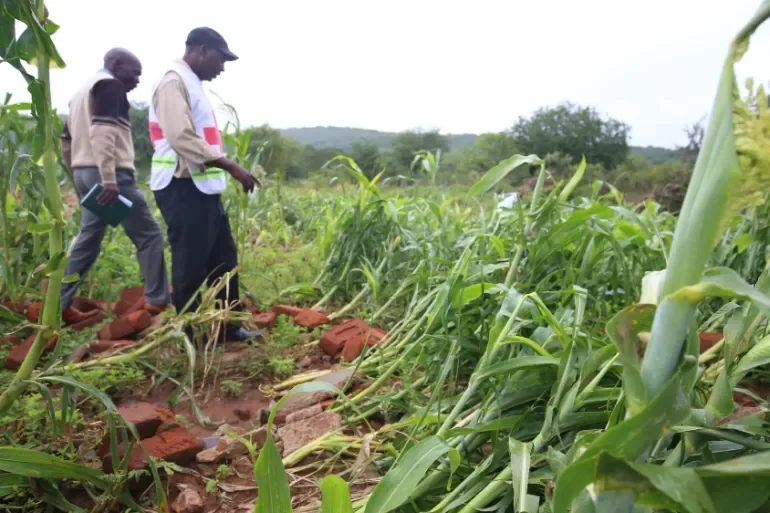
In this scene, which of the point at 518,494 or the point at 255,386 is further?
the point at 255,386

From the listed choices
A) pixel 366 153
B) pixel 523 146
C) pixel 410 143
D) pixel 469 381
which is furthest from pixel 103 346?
pixel 523 146

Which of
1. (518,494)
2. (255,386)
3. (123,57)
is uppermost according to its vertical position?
(123,57)

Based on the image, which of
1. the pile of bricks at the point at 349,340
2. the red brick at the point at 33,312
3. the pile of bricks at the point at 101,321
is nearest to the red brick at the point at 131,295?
Answer: the pile of bricks at the point at 101,321

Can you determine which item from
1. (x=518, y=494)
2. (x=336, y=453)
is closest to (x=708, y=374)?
(x=518, y=494)

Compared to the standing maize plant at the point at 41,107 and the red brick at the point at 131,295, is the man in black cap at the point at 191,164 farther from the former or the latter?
the standing maize plant at the point at 41,107

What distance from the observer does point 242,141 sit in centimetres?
320

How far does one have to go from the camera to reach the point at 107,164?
2.99 meters

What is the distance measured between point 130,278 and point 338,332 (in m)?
2.39

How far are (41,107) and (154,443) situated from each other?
922 mm

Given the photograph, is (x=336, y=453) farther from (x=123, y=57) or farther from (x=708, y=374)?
(x=123, y=57)

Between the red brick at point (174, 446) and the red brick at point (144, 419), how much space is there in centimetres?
3

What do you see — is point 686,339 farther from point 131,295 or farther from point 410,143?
point 410,143

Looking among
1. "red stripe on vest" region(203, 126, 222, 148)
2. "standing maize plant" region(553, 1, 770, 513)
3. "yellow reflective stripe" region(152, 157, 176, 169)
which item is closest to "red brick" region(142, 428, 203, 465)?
Result: "standing maize plant" region(553, 1, 770, 513)

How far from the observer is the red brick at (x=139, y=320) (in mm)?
2545
